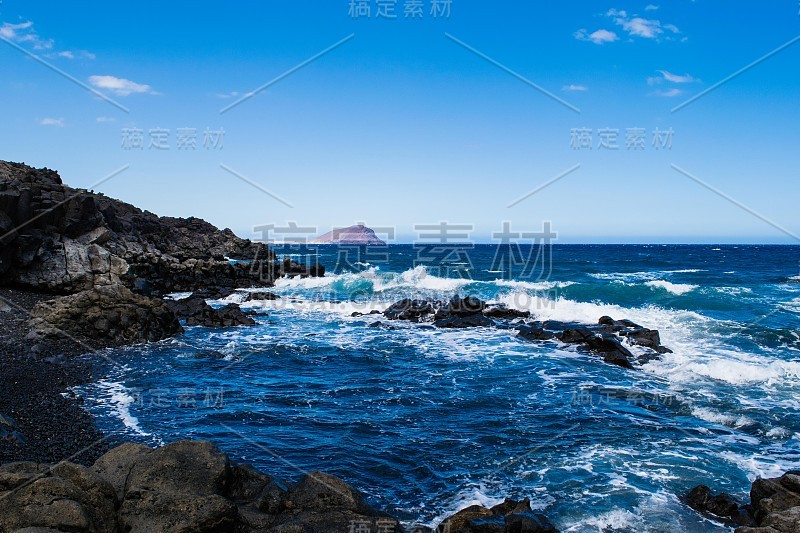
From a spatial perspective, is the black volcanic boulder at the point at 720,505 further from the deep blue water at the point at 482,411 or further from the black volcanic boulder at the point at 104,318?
the black volcanic boulder at the point at 104,318

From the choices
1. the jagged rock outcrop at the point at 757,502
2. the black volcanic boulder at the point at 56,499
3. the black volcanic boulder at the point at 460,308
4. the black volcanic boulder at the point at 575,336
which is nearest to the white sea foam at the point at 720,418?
the jagged rock outcrop at the point at 757,502

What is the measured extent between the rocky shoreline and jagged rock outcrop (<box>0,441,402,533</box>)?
0.05ft

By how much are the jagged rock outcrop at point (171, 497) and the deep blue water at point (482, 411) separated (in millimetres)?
Result: 1471

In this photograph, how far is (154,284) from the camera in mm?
32094

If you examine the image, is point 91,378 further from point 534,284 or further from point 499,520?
point 534,284

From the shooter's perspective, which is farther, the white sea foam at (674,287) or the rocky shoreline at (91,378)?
the white sea foam at (674,287)

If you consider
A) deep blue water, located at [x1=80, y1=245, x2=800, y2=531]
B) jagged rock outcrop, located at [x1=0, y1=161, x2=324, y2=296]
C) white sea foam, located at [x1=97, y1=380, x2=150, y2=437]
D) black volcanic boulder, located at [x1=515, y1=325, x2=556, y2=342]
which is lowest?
deep blue water, located at [x1=80, y1=245, x2=800, y2=531]

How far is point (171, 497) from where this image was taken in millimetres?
5938

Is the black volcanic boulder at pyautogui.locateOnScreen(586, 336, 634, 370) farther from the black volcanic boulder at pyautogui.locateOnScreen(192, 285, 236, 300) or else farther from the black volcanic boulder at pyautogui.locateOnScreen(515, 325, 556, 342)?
the black volcanic boulder at pyautogui.locateOnScreen(192, 285, 236, 300)

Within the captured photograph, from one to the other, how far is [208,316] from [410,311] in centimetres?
976

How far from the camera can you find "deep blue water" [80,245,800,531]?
8.55m

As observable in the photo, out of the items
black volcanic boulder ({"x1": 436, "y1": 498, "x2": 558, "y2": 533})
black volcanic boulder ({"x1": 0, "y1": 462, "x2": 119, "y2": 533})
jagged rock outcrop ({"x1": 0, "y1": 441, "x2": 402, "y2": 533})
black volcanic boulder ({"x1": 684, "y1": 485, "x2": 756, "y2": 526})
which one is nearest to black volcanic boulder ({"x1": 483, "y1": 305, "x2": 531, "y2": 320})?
black volcanic boulder ({"x1": 684, "y1": 485, "x2": 756, "y2": 526})

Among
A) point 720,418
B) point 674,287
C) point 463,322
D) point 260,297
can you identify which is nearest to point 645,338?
point 720,418

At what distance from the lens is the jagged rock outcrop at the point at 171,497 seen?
209 inches
